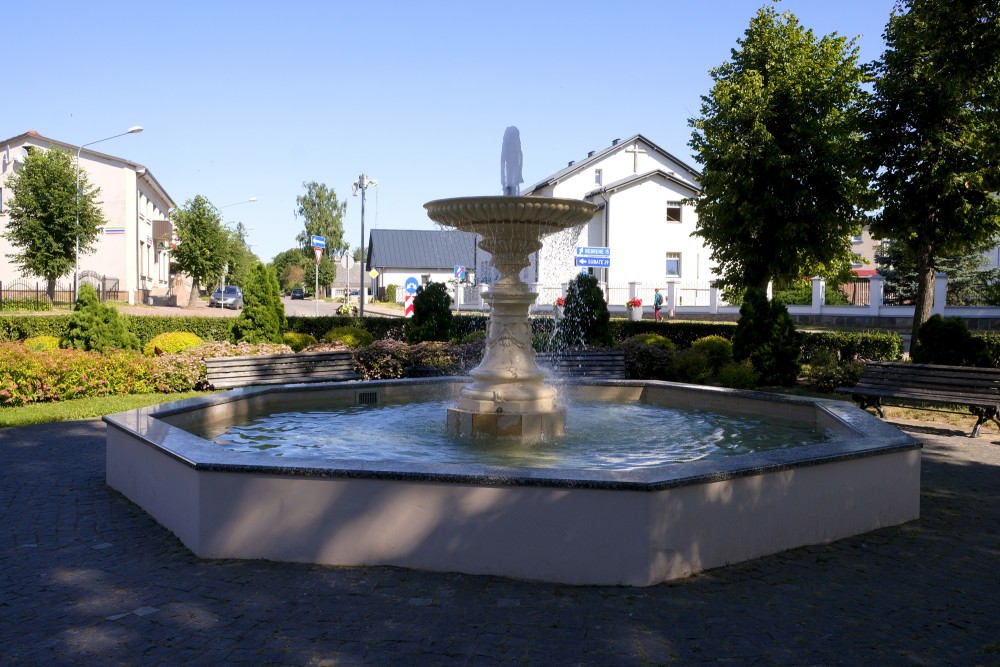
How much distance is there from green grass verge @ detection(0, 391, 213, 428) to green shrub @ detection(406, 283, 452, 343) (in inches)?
246

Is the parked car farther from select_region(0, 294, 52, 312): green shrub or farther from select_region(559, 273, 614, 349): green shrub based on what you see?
select_region(559, 273, 614, 349): green shrub

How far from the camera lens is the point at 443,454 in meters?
7.79

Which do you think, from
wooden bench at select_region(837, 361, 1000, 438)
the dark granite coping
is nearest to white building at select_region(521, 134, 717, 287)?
wooden bench at select_region(837, 361, 1000, 438)

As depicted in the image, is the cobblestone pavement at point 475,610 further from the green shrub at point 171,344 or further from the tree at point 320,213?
the tree at point 320,213

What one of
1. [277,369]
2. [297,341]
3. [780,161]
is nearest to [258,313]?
[297,341]

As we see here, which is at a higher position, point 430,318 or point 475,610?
point 430,318

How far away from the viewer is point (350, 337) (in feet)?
63.5

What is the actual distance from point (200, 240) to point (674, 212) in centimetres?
2979

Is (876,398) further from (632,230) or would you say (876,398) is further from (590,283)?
(632,230)

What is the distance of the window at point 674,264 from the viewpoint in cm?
4825

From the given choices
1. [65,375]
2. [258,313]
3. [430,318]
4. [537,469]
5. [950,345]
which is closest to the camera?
[537,469]

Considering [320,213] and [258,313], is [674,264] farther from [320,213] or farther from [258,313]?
[320,213]

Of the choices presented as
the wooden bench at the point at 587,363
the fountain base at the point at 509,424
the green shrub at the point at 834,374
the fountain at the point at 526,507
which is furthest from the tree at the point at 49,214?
the fountain at the point at 526,507

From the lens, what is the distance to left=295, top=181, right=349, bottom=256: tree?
104250mm
